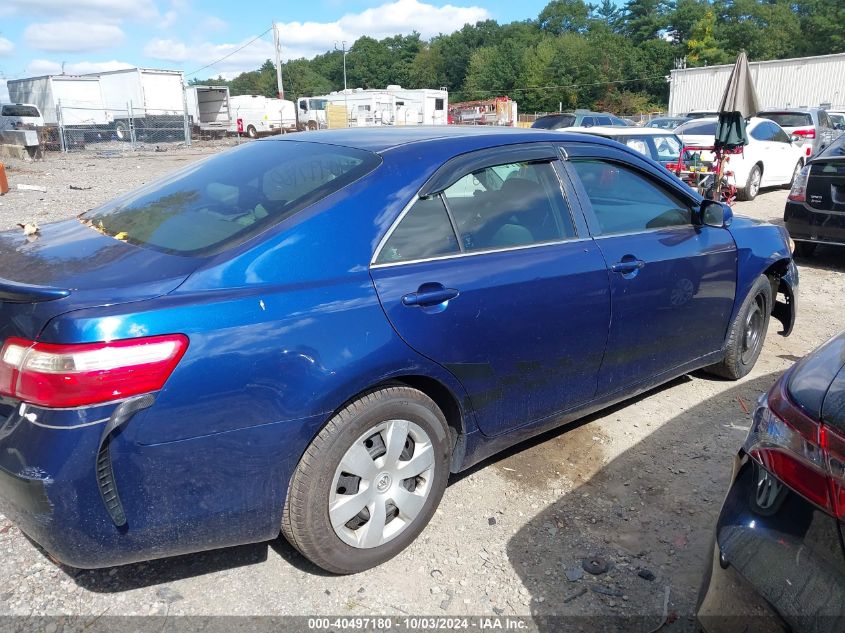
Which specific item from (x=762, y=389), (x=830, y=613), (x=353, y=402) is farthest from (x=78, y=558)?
(x=762, y=389)

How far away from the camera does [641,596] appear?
2568 millimetres

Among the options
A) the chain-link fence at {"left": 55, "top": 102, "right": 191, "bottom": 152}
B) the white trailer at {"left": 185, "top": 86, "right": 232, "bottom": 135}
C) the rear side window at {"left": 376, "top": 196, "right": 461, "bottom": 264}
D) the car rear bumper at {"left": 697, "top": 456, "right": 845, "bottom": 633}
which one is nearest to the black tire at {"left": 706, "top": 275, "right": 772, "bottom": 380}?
the rear side window at {"left": 376, "top": 196, "right": 461, "bottom": 264}

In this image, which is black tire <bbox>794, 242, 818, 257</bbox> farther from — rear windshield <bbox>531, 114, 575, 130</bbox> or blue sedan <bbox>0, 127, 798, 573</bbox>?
rear windshield <bbox>531, 114, 575, 130</bbox>

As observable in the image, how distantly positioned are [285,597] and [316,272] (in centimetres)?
122

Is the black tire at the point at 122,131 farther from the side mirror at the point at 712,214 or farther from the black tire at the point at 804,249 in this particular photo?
the side mirror at the point at 712,214

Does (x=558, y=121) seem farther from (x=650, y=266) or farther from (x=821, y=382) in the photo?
(x=821, y=382)

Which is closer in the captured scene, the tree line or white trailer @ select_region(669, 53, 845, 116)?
Answer: white trailer @ select_region(669, 53, 845, 116)

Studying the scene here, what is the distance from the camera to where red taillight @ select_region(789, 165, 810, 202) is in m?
7.72

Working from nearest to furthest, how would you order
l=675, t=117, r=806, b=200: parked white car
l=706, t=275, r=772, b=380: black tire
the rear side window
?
the rear side window, l=706, t=275, r=772, b=380: black tire, l=675, t=117, r=806, b=200: parked white car

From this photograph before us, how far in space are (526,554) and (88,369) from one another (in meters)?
1.84

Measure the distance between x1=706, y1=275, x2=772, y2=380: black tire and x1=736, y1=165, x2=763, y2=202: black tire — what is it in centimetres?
963

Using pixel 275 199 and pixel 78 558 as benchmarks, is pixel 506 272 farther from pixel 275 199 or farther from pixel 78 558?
pixel 78 558

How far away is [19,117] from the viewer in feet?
90.0

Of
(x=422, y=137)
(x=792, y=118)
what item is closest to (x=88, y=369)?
(x=422, y=137)
